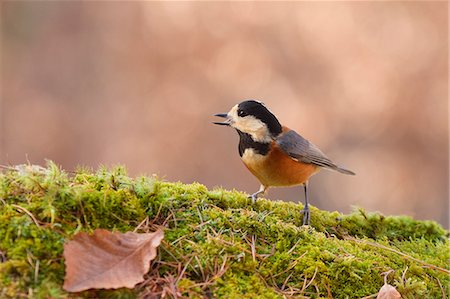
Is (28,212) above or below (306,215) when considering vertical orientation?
above

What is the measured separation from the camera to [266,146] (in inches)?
170

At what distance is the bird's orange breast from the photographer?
170 inches

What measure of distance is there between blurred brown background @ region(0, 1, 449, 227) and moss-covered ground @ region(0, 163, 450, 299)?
745 centimetres

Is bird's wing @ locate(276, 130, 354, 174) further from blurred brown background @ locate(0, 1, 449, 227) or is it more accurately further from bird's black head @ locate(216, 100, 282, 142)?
blurred brown background @ locate(0, 1, 449, 227)

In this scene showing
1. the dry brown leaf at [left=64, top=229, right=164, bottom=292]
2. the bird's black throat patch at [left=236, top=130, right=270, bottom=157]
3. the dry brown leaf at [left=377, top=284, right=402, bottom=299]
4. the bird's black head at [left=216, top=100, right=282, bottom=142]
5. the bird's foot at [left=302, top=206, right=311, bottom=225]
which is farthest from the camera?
the bird's black throat patch at [left=236, top=130, right=270, bottom=157]

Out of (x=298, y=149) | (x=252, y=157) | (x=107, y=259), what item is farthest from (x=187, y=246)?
(x=298, y=149)

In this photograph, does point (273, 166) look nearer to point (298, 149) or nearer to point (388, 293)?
point (298, 149)

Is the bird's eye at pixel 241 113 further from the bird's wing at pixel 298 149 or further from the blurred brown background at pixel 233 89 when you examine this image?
the blurred brown background at pixel 233 89

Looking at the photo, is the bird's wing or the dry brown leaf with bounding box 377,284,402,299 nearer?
the dry brown leaf with bounding box 377,284,402,299

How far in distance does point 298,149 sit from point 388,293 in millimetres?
2091

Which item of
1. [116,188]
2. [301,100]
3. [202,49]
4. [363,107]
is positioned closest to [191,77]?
[202,49]

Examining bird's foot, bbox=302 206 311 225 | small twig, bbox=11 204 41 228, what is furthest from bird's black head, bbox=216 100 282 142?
small twig, bbox=11 204 41 228

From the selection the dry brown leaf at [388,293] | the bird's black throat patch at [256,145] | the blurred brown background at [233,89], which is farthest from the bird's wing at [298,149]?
the blurred brown background at [233,89]

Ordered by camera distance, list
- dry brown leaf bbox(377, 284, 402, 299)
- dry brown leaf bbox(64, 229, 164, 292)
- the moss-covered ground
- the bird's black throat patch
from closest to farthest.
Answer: dry brown leaf bbox(64, 229, 164, 292), the moss-covered ground, dry brown leaf bbox(377, 284, 402, 299), the bird's black throat patch
